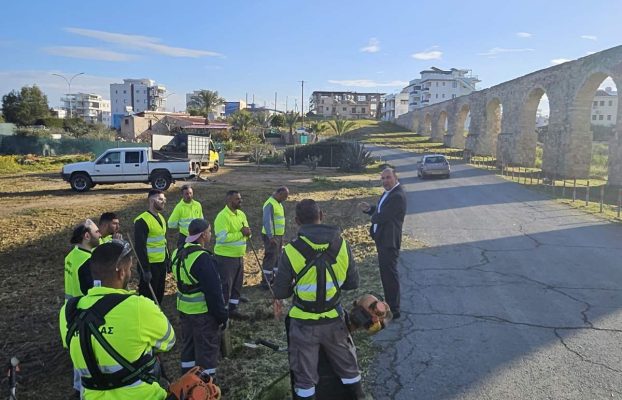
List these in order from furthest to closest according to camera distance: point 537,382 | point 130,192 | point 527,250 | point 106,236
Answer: point 130,192, point 527,250, point 106,236, point 537,382

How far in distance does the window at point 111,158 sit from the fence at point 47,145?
16.8m

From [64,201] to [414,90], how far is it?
387 feet

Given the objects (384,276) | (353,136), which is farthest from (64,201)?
(353,136)

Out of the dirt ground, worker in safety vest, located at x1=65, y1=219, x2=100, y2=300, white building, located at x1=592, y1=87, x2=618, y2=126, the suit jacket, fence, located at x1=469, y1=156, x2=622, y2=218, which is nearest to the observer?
worker in safety vest, located at x1=65, y1=219, x2=100, y2=300

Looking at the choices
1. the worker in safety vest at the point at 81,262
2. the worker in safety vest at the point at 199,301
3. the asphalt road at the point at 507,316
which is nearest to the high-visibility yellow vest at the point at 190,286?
the worker in safety vest at the point at 199,301

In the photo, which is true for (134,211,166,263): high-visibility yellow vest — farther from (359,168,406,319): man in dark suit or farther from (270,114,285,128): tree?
(270,114,285,128): tree

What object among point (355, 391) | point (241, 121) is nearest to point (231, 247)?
point (355, 391)

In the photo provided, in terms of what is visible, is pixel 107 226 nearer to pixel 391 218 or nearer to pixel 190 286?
pixel 190 286

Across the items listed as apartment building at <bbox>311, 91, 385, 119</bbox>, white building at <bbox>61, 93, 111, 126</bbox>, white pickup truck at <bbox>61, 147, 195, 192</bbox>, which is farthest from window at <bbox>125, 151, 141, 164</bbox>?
white building at <bbox>61, 93, 111, 126</bbox>

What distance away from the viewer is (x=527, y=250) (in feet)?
34.4

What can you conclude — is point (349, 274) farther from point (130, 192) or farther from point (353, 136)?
point (353, 136)

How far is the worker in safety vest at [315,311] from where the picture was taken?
3.76 m

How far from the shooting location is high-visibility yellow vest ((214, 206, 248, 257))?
684cm

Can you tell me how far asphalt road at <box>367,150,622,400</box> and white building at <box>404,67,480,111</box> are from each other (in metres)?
108
